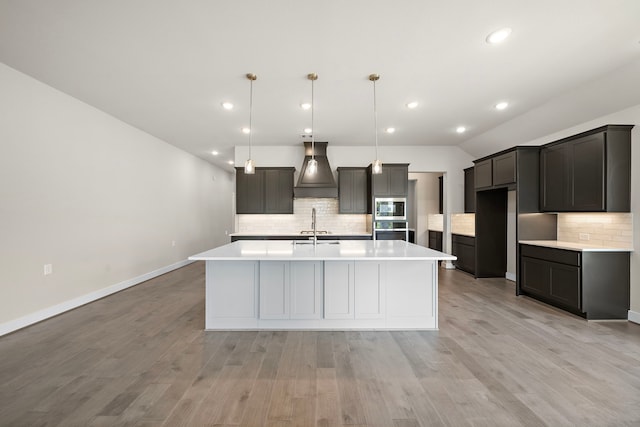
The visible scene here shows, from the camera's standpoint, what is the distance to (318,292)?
332 cm

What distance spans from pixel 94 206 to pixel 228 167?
18.3ft

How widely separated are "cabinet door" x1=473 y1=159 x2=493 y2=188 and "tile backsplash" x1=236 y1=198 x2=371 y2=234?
2.42 m

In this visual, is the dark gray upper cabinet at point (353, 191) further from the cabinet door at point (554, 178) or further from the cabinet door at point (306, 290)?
the cabinet door at point (306, 290)

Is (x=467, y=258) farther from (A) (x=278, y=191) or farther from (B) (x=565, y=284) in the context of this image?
(A) (x=278, y=191)

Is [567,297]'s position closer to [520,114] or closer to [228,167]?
[520,114]

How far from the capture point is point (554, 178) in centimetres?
434

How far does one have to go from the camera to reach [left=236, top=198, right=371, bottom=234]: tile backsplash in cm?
689

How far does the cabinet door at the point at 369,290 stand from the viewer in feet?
10.8

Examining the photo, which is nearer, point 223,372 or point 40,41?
point 223,372

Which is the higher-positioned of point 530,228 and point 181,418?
point 530,228

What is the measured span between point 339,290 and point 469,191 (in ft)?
15.9

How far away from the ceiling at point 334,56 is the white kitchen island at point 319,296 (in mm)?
2068

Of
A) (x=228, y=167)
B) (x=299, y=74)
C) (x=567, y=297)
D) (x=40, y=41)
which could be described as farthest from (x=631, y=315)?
(x=228, y=167)

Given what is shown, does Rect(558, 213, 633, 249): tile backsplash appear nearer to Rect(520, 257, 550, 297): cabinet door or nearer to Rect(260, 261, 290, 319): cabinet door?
Rect(520, 257, 550, 297): cabinet door
